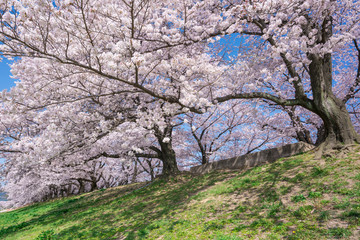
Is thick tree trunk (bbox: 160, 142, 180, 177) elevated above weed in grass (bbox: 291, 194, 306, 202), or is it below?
above

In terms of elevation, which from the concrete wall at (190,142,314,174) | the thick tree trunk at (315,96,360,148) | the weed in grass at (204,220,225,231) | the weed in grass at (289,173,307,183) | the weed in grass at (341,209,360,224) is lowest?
the weed in grass at (204,220,225,231)

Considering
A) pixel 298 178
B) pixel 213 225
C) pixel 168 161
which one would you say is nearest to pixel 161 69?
pixel 213 225

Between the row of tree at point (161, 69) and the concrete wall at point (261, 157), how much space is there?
1471mm

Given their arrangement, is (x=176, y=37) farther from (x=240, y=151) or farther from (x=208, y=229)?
(x=240, y=151)

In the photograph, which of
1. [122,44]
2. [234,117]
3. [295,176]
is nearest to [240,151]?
[234,117]

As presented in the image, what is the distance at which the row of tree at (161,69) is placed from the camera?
550 centimetres

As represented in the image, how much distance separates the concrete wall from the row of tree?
147 centimetres

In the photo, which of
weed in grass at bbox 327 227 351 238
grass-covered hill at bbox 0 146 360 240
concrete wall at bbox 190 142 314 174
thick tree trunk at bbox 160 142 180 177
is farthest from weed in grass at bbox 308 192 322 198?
thick tree trunk at bbox 160 142 180 177

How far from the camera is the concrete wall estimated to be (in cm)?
980

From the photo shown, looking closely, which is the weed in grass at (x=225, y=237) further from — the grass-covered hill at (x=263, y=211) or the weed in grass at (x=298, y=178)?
the weed in grass at (x=298, y=178)

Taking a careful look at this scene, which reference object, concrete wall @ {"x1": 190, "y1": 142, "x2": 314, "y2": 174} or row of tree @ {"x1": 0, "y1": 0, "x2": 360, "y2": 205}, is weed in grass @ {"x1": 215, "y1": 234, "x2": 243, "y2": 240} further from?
concrete wall @ {"x1": 190, "y1": 142, "x2": 314, "y2": 174}

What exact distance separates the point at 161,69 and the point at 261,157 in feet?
23.7

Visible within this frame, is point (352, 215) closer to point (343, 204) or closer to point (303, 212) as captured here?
point (343, 204)

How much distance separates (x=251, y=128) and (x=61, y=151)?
1510 centimetres
